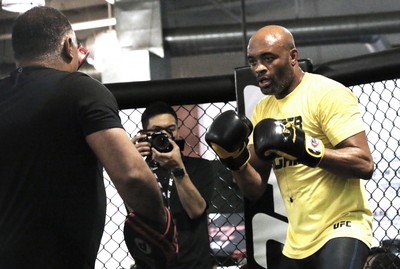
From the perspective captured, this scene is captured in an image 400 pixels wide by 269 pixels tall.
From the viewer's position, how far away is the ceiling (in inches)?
304

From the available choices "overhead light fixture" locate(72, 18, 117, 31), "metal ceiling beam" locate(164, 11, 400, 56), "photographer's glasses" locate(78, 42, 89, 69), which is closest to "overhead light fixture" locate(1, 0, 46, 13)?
"overhead light fixture" locate(72, 18, 117, 31)

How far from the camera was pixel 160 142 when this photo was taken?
212 cm

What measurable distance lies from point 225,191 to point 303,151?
78cm

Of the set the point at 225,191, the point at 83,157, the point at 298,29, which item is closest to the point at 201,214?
the point at 225,191

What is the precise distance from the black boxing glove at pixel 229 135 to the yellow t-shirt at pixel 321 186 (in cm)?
13

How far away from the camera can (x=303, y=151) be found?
5.72ft

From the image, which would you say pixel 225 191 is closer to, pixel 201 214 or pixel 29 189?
pixel 201 214

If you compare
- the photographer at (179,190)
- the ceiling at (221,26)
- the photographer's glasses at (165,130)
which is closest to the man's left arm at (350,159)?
the photographer at (179,190)

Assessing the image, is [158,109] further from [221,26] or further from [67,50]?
[221,26]

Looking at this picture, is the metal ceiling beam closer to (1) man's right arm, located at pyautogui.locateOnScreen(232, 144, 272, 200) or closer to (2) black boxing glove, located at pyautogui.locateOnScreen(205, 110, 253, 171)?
(1) man's right arm, located at pyautogui.locateOnScreen(232, 144, 272, 200)

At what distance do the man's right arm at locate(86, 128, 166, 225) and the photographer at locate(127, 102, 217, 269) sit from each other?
2.83 feet

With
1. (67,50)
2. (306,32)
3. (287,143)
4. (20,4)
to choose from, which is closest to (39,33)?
(67,50)

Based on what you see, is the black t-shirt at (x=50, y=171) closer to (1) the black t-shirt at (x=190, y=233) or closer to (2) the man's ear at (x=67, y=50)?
(2) the man's ear at (x=67, y=50)

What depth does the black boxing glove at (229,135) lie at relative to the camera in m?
1.88
